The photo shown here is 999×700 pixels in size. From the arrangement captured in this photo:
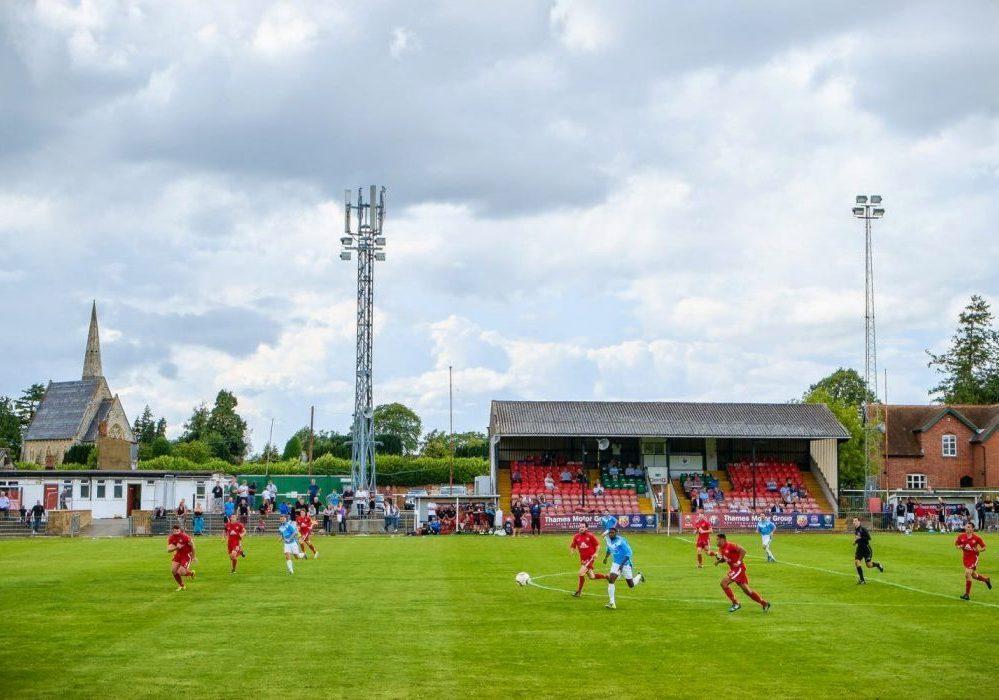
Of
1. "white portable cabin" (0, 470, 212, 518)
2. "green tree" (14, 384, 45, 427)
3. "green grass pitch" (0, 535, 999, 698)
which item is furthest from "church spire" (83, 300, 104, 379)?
"green grass pitch" (0, 535, 999, 698)

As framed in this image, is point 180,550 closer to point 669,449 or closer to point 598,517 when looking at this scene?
point 598,517

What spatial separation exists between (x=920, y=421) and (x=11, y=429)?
405 feet

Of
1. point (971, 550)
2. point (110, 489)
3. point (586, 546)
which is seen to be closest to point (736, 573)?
point (586, 546)

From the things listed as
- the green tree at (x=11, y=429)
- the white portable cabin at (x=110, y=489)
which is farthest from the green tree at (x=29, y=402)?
the white portable cabin at (x=110, y=489)

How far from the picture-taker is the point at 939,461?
88812mm

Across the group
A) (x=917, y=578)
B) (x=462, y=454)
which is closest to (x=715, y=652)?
(x=917, y=578)

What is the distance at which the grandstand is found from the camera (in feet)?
229

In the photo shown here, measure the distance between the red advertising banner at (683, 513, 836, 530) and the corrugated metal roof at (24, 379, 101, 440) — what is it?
103 m

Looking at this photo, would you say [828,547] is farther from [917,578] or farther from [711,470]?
[711,470]

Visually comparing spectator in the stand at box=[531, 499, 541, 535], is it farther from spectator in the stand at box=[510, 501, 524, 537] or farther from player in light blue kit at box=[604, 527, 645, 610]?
player in light blue kit at box=[604, 527, 645, 610]

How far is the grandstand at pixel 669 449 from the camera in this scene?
229 ft

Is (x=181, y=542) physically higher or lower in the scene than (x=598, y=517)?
higher

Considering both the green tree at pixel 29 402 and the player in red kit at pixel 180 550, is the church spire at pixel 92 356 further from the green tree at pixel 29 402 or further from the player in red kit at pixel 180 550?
the player in red kit at pixel 180 550

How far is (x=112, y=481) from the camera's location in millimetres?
67438
